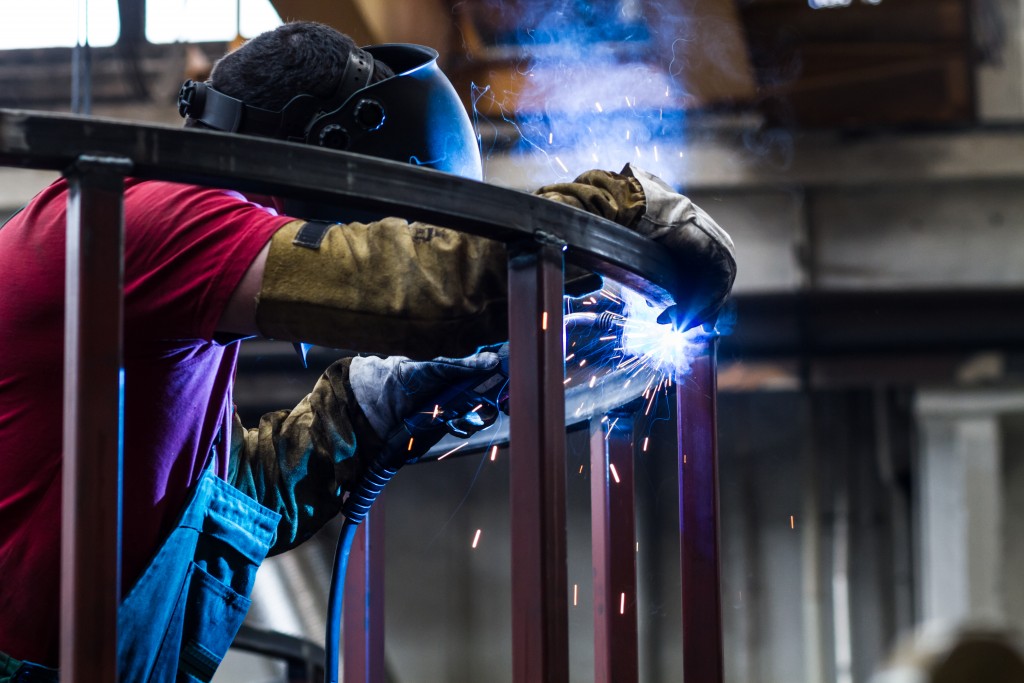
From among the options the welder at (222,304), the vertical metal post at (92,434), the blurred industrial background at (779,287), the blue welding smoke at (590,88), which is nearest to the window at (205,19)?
the blurred industrial background at (779,287)

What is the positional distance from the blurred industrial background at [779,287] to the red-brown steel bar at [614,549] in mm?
1893

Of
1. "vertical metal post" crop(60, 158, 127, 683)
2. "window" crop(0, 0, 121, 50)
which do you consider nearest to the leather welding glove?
"vertical metal post" crop(60, 158, 127, 683)

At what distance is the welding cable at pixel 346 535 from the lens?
2074mm

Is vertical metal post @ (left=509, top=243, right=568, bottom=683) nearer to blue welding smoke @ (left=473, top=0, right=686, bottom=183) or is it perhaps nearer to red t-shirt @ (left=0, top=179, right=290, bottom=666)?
red t-shirt @ (left=0, top=179, right=290, bottom=666)

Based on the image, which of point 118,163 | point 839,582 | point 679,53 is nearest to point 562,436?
point 118,163

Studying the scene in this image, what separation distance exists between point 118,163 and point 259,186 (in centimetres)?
15

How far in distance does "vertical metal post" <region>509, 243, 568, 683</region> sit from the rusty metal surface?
0.05m

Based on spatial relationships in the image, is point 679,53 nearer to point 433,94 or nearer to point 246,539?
point 433,94

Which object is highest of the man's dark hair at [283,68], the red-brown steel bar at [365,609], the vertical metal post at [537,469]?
the man's dark hair at [283,68]

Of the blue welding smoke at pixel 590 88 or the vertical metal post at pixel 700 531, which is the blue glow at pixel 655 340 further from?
the blue welding smoke at pixel 590 88

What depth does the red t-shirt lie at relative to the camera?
139 cm

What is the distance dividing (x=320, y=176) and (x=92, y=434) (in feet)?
1.13

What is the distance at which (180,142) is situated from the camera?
1181 mm

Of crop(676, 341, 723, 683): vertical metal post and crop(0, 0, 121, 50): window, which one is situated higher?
crop(0, 0, 121, 50): window
